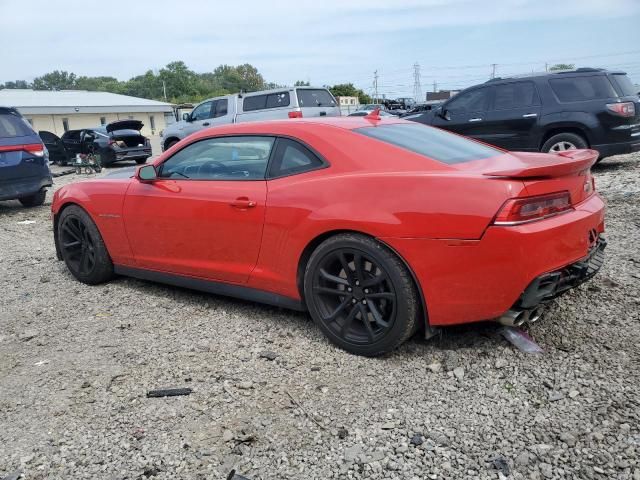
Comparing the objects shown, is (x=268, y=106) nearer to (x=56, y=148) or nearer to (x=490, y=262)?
(x=56, y=148)

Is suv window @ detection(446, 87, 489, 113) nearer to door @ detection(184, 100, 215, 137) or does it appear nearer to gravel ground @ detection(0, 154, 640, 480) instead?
gravel ground @ detection(0, 154, 640, 480)

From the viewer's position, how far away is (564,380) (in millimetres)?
2951

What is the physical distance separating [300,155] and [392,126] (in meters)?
0.73

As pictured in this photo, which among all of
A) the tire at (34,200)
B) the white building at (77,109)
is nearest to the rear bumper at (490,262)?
the tire at (34,200)

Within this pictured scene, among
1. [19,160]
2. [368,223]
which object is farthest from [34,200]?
[368,223]

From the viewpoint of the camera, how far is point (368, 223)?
317 cm

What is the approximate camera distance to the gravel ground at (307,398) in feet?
8.07

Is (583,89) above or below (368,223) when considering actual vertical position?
above

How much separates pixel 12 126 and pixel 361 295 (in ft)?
26.2

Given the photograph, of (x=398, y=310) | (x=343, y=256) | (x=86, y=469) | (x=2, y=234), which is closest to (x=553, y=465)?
(x=398, y=310)

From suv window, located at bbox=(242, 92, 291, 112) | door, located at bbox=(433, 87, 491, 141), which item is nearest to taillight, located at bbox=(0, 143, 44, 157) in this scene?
suv window, located at bbox=(242, 92, 291, 112)

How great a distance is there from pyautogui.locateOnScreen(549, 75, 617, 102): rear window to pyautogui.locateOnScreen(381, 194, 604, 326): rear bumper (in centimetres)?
646

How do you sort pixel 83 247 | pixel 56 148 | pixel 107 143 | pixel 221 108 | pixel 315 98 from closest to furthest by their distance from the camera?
pixel 83 247, pixel 315 98, pixel 221 108, pixel 107 143, pixel 56 148

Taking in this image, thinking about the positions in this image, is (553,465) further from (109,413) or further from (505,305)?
(109,413)
